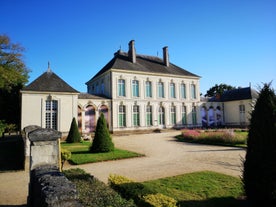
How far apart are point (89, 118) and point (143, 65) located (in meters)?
10.6

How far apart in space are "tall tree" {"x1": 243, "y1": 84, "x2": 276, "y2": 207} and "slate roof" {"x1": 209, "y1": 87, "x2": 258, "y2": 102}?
27795mm

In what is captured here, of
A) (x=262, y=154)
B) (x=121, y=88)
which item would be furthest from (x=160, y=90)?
(x=262, y=154)

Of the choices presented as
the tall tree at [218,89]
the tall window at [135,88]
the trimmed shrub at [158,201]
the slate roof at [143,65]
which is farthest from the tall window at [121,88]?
the tall tree at [218,89]

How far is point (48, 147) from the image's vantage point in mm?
4090

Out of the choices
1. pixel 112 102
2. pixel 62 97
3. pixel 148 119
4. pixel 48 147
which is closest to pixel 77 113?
pixel 62 97

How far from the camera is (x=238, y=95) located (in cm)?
3044

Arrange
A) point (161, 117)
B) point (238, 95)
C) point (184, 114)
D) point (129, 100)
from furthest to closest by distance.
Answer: point (238, 95)
point (184, 114)
point (161, 117)
point (129, 100)

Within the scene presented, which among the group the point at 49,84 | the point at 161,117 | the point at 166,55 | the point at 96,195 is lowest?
the point at 96,195

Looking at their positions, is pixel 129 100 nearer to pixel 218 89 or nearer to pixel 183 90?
pixel 183 90

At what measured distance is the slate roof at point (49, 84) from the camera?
1886cm

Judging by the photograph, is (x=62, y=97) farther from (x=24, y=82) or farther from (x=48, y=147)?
(x=48, y=147)

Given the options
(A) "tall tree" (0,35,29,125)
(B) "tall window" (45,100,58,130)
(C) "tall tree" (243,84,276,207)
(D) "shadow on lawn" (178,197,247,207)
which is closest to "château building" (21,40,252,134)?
(B) "tall window" (45,100,58,130)

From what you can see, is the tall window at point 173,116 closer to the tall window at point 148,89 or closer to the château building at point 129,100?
the château building at point 129,100

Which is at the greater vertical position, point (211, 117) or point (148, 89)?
point (148, 89)
